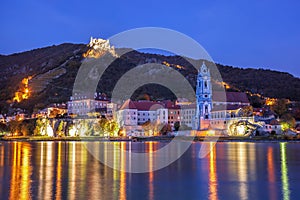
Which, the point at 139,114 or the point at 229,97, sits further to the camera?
the point at 229,97

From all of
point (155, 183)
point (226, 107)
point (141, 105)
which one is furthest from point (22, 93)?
point (155, 183)

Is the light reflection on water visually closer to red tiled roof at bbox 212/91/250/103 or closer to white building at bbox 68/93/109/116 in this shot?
red tiled roof at bbox 212/91/250/103

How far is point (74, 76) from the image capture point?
132 metres

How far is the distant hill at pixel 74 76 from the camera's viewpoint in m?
115

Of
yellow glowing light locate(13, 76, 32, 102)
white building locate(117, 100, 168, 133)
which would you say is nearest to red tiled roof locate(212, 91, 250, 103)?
white building locate(117, 100, 168, 133)

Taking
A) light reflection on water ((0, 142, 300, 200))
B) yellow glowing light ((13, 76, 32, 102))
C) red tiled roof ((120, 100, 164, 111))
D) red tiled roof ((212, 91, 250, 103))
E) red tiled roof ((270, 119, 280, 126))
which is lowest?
light reflection on water ((0, 142, 300, 200))

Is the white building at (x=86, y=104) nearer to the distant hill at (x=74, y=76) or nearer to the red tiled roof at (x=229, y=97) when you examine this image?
the distant hill at (x=74, y=76)

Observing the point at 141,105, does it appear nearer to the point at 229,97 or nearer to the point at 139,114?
the point at 139,114

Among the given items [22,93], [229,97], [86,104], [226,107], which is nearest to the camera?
[226,107]

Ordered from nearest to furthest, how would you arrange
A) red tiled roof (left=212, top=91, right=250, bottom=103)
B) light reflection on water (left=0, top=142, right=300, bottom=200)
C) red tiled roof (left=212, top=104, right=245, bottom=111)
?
light reflection on water (left=0, top=142, right=300, bottom=200), red tiled roof (left=212, top=104, right=245, bottom=111), red tiled roof (left=212, top=91, right=250, bottom=103)

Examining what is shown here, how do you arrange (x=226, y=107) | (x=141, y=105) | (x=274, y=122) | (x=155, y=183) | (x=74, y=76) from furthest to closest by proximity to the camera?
1. (x=74, y=76)
2. (x=141, y=105)
3. (x=226, y=107)
4. (x=274, y=122)
5. (x=155, y=183)

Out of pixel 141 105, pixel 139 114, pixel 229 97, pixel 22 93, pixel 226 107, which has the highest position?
pixel 22 93

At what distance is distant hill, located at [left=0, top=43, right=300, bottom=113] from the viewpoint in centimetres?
11462

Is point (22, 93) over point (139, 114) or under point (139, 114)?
over
